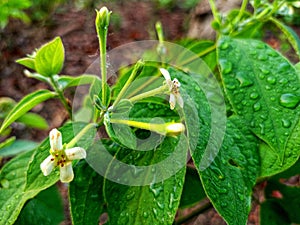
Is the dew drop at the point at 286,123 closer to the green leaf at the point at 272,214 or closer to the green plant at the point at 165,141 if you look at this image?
the green plant at the point at 165,141

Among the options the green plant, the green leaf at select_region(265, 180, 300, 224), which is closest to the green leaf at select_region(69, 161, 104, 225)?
the green plant

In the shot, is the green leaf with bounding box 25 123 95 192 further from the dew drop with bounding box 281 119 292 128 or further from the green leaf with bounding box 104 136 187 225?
the dew drop with bounding box 281 119 292 128

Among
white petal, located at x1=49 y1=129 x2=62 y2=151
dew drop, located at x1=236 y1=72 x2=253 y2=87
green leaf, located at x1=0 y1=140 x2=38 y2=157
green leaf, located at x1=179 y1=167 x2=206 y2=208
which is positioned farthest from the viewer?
green leaf, located at x1=0 y1=140 x2=38 y2=157

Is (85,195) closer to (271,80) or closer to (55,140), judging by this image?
(55,140)

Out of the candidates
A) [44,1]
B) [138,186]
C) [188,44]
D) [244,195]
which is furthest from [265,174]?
[44,1]

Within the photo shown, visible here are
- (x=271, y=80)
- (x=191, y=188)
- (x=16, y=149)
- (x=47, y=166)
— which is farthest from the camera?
(x=16, y=149)

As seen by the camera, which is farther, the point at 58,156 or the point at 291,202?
the point at 291,202

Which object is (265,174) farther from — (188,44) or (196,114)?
(188,44)

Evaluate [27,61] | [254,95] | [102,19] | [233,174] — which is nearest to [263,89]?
[254,95]
